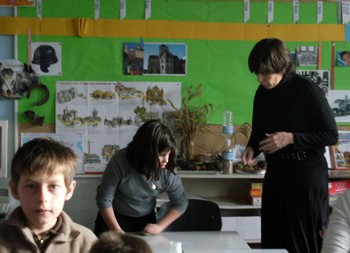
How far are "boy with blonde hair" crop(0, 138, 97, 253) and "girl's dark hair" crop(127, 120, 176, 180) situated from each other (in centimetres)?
76

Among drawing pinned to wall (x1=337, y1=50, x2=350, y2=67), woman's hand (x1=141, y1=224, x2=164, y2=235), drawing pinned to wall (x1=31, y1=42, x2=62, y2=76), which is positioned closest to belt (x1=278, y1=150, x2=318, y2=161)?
woman's hand (x1=141, y1=224, x2=164, y2=235)

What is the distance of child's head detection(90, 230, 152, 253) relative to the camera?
2.97ft

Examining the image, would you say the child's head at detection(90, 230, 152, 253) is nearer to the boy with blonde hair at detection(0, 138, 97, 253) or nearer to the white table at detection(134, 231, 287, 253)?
the boy with blonde hair at detection(0, 138, 97, 253)

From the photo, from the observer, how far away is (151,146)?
2098 mm

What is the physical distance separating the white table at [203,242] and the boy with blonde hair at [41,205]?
50cm

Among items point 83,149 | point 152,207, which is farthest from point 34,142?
point 83,149

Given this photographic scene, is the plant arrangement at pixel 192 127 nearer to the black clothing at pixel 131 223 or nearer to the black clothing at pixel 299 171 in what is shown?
the black clothing at pixel 131 223

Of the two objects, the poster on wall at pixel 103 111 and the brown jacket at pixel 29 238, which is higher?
the poster on wall at pixel 103 111

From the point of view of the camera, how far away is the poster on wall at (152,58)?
343 cm

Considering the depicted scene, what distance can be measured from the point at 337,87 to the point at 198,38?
114 cm

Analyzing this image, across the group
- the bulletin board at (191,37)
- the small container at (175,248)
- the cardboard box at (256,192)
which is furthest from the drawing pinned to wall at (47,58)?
the small container at (175,248)

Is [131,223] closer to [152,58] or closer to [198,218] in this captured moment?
[198,218]

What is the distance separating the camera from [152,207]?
2.28m

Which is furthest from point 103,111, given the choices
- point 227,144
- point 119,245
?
point 119,245
